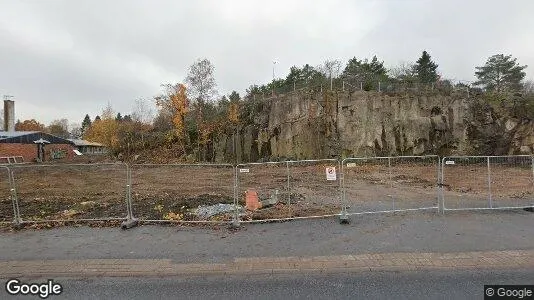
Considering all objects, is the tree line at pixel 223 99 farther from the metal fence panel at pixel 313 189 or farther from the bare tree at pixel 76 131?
the bare tree at pixel 76 131

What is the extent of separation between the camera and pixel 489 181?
1110 cm

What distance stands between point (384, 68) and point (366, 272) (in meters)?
52.6

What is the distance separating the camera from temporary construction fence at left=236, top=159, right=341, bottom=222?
10235mm

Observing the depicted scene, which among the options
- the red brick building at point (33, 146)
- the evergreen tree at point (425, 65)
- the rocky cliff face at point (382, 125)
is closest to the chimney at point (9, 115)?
the red brick building at point (33, 146)

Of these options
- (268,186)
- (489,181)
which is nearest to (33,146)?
(268,186)

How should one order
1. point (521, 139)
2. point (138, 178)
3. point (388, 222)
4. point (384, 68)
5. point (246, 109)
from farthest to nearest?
point (384, 68), point (246, 109), point (521, 139), point (138, 178), point (388, 222)

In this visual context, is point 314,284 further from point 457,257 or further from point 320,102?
point 320,102

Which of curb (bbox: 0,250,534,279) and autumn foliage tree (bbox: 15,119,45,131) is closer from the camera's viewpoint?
curb (bbox: 0,250,534,279)

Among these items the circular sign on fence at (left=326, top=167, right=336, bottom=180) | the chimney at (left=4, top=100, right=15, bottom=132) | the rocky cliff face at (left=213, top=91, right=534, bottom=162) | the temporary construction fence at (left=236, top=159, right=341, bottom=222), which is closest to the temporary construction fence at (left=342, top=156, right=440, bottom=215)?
the temporary construction fence at (left=236, top=159, right=341, bottom=222)

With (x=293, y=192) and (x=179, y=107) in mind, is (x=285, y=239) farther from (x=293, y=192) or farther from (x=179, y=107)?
(x=179, y=107)

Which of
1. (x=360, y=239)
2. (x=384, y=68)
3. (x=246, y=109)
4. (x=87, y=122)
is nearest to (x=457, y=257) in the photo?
(x=360, y=239)

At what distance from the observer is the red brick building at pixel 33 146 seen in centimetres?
5390

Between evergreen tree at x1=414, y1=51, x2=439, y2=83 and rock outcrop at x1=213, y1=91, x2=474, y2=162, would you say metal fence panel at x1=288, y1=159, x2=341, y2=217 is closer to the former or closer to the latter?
rock outcrop at x1=213, y1=91, x2=474, y2=162

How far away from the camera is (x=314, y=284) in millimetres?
5434
